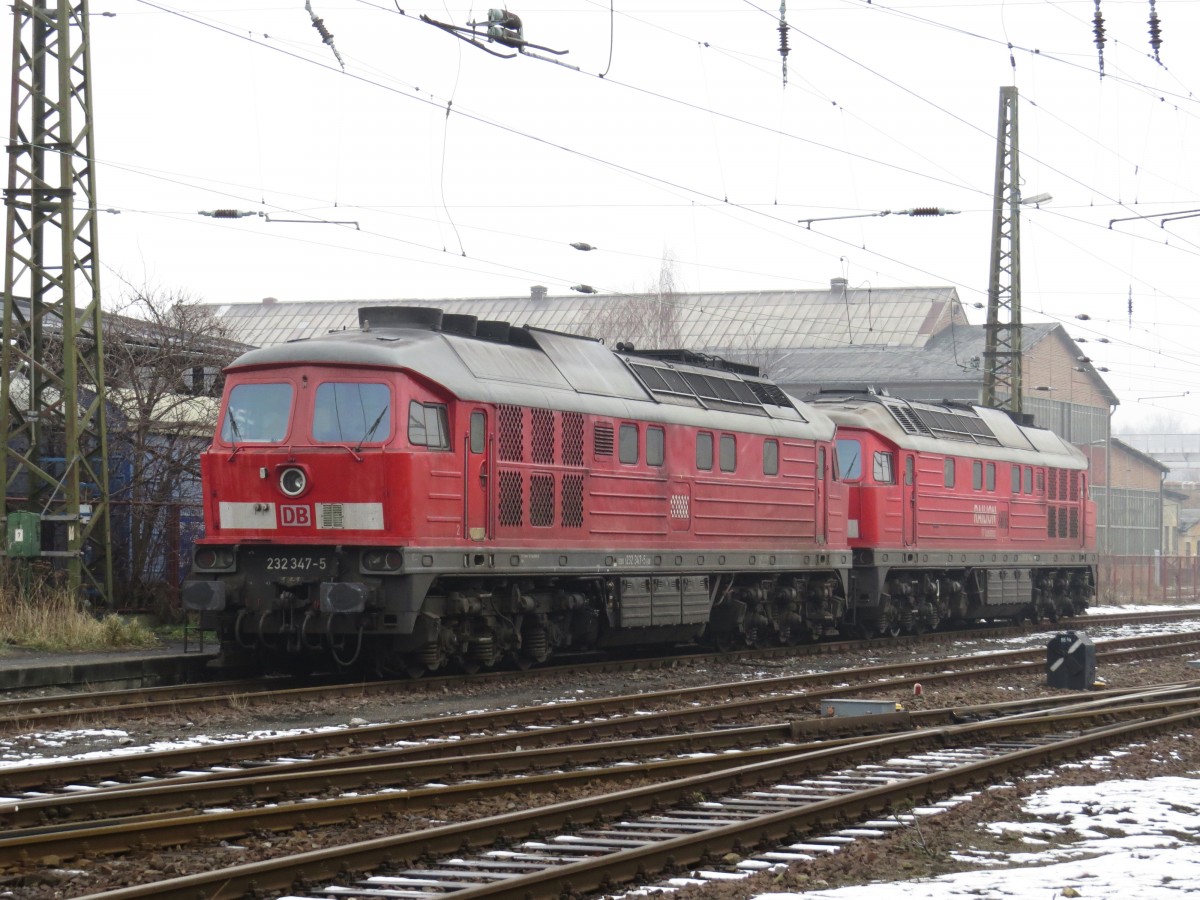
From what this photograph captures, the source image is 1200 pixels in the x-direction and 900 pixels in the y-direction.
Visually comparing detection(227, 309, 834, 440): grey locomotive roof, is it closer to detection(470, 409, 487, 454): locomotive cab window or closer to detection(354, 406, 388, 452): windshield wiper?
detection(470, 409, 487, 454): locomotive cab window

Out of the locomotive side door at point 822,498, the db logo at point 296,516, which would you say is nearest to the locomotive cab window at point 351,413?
the db logo at point 296,516

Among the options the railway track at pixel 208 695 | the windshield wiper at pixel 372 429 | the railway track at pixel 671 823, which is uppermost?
the windshield wiper at pixel 372 429

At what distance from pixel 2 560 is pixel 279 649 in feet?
17.2

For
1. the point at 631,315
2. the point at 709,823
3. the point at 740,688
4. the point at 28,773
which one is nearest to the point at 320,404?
the point at 740,688

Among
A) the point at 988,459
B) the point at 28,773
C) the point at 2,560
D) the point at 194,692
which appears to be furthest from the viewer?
the point at 988,459

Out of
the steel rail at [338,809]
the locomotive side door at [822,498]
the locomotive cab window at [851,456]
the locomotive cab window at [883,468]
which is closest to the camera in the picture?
the steel rail at [338,809]

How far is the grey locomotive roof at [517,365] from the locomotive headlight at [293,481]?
3.99ft

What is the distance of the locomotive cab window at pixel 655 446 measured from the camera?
2156 centimetres

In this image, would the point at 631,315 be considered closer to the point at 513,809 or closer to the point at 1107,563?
the point at 1107,563

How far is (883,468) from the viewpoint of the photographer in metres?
28.5

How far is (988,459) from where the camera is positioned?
3216 cm

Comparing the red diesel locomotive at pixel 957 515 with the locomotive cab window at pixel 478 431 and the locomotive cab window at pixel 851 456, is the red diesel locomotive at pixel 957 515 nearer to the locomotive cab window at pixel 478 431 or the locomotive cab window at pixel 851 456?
the locomotive cab window at pixel 851 456

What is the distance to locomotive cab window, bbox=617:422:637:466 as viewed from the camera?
21.0m

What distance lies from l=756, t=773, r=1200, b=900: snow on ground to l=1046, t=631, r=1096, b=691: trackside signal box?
25.6 feet
